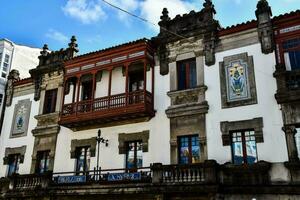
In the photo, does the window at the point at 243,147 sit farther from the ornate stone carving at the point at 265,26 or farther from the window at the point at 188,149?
the ornate stone carving at the point at 265,26

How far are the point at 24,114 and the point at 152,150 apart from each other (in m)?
9.98

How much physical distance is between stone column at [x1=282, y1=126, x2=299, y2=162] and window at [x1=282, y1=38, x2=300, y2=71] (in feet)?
9.11

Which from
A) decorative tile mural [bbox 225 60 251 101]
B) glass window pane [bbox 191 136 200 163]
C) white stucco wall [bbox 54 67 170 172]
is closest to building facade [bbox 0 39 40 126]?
white stucco wall [bbox 54 67 170 172]

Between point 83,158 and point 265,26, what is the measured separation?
11775 mm

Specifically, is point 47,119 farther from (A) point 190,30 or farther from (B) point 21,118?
(A) point 190,30

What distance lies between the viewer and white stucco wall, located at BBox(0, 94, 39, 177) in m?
21.0

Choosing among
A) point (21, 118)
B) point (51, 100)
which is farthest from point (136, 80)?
point (21, 118)

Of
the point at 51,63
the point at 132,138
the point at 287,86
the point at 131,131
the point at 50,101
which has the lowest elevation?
the point at 132,138

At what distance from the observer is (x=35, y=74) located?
2311 cm

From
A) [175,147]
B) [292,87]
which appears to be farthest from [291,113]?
[175,147]

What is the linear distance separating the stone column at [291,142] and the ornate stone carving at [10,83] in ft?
58.4

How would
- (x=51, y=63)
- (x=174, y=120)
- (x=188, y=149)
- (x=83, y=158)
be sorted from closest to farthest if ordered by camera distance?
(x=188, y=149) < (x=174, y=120) < (x=83, y=158) < (x=51, y=63)

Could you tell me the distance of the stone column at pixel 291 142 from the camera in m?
13.9

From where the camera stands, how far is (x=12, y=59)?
25.5m
